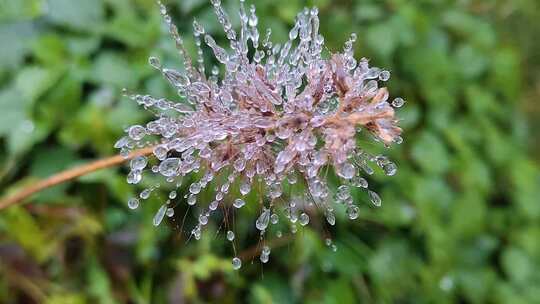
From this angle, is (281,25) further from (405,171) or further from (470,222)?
(470,222)

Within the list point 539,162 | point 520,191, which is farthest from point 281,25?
point 539,162

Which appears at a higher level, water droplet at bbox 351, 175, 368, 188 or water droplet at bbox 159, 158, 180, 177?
water droplet at bbox 351, 175, 368, 188

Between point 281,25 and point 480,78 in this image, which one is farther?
point 480,78

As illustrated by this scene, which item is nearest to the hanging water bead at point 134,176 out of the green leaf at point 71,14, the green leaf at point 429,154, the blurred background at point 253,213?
the blurred background at point 253,213

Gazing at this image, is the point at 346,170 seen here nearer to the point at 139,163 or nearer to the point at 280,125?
the point at 280,125

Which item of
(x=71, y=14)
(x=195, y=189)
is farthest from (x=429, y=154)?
(x=195, y=189)

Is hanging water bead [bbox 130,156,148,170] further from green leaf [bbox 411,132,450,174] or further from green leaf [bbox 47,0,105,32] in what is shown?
green leaf [bbox 411,132,450,174]

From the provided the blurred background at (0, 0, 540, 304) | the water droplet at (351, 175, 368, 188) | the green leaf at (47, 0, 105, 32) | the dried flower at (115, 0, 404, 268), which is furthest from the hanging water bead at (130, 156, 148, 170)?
the green leaf at (47, 0, 105, 32)

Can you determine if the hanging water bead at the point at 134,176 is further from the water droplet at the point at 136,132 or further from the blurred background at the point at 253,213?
the blurred background at the point at 253,213
